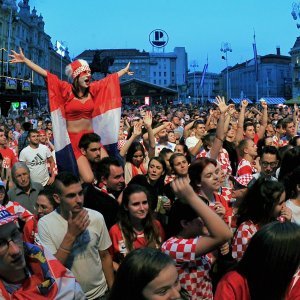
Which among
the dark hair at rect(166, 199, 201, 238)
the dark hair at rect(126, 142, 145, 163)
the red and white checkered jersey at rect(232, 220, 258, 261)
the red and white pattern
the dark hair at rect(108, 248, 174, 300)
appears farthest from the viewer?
the dark hair at rect(126, 142, 145, 163)

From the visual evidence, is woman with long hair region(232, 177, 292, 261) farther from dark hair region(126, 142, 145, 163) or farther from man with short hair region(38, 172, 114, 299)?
dark hair region(126, 142, 145, 163)

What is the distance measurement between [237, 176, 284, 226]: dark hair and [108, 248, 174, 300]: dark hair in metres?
1.60

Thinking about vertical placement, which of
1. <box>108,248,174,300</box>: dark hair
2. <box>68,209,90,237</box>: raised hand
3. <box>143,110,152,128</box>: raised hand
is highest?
<box>143,110,152,128</box>: raised hand

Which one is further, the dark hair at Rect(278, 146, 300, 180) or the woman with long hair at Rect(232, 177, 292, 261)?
the dark hair at Rect(278, 146, 300, 180)

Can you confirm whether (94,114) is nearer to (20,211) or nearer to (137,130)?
(137,130)

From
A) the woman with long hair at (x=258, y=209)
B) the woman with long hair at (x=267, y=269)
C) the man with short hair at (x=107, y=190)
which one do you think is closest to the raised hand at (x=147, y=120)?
the man with short hair at (x=107, y=190)

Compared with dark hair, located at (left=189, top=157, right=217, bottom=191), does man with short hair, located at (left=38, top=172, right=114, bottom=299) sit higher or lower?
lower

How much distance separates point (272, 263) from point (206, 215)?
586 millimetres

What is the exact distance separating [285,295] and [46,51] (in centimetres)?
11024

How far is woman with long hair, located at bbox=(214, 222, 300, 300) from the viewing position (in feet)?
8.18

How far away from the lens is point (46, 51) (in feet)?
356

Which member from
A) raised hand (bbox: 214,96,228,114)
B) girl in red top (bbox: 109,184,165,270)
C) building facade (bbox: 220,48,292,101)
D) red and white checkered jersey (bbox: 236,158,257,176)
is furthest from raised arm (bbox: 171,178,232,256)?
building facade (bbox: 220,48,292,101)

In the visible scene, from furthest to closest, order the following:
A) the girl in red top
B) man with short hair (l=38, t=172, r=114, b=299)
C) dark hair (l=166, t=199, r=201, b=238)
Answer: the girl in red top → man with short hair (l=38, t=172, r=114, b=299) → dark hair (l=166, t=199, r=201, b=238)

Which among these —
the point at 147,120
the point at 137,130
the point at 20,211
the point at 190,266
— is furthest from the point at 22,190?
the point at 190,266
